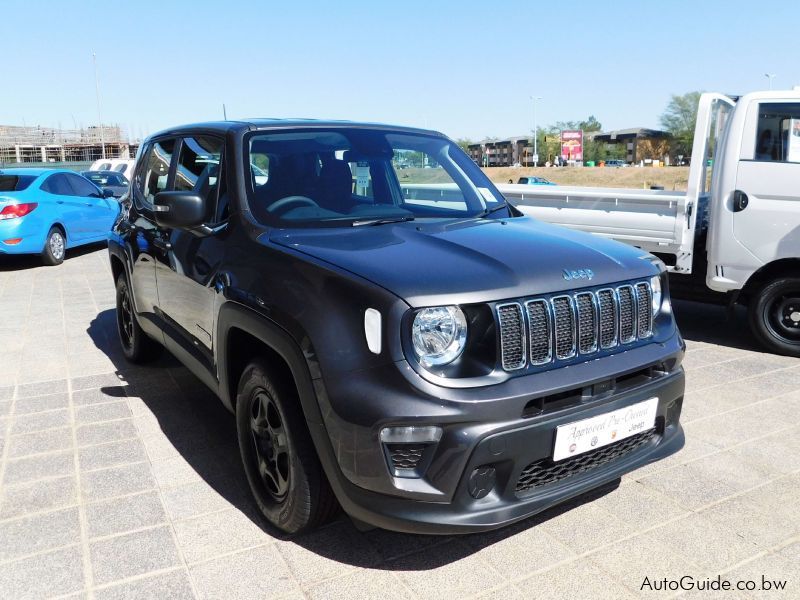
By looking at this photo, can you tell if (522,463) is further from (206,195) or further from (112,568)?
(206,195)

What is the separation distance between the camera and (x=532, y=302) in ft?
8.11

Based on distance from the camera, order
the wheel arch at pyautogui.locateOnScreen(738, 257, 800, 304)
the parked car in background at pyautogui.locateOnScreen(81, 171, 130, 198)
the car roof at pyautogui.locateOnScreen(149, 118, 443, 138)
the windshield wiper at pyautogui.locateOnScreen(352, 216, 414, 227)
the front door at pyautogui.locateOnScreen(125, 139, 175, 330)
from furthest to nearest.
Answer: the parked car in background at pyautogui.locateOnScreen(81, 171, 130, 198), the wheel arch at pyautogui.locateOnScreen(738, 257, 800, 304), the front door at pyautogui.locateOnScreen(125, 139, 175, 330), the car roof at pyautogui.locateOnScreen(149, 118, 443, 138), the windshield wiper at pyautogui.locateOnScreen(352, 216, 414, 227)

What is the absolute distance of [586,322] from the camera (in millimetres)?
2617

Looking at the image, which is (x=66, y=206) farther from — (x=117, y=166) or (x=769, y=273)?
(x=117, y=166)

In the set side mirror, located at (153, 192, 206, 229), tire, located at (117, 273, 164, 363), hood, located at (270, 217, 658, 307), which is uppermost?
side mirror, located at (153, 192, 206, 229)

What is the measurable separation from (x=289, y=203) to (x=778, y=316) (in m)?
4.33

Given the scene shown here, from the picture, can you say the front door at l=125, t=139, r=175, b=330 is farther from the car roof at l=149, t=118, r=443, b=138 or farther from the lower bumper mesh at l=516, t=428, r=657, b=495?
the lower bumper mesh at l=516, t=428, r=657, b=495

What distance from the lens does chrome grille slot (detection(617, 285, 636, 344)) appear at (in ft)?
9.01

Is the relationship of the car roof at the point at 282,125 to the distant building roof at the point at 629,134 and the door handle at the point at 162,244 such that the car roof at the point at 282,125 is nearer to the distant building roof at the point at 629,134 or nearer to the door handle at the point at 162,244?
the door handle at the point at 162,244

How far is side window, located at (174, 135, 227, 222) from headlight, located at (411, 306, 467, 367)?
142 centimetres

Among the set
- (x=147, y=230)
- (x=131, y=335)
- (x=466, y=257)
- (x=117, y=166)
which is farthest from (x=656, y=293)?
(x=117, y=166)

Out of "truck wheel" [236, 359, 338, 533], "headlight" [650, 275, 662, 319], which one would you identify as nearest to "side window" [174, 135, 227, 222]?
"truck wheel" [236, 359, 338, 533]

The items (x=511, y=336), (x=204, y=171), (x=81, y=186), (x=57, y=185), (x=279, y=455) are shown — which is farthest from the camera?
(x=81, y=186)

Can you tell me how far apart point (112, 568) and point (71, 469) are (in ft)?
3.64
